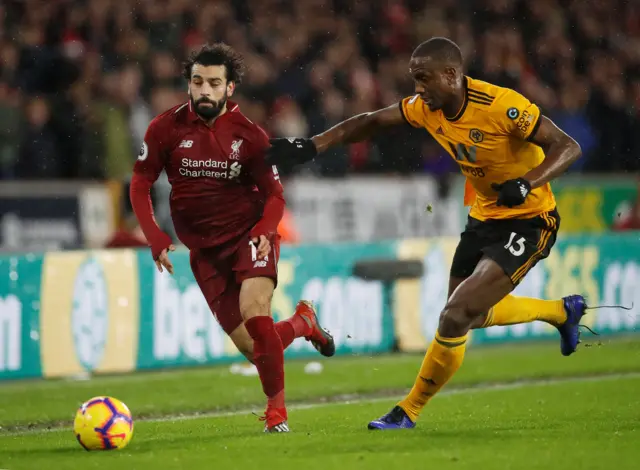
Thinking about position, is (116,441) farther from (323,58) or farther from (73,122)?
(323,58)

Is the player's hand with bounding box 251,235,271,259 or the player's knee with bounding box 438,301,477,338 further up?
the player's hand with bounding box 251,235,271,259

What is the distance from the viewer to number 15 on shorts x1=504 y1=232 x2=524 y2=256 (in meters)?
7.97

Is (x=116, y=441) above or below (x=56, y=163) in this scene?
below

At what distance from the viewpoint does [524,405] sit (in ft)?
31.2

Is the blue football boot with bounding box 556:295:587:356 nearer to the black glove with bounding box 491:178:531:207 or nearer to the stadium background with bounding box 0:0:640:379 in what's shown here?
the black glove with bounding box 491:178:531:207

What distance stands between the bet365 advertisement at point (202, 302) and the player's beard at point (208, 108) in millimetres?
4229

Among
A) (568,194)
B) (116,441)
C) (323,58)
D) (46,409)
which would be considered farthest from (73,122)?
(116,441)

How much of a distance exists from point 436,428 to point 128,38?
9217 mm

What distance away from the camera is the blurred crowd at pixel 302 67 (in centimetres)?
1510

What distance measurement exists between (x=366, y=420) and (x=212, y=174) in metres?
2.03

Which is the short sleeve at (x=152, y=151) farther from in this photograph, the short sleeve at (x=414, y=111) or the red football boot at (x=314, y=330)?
the red football boot at (x=314, y=330)

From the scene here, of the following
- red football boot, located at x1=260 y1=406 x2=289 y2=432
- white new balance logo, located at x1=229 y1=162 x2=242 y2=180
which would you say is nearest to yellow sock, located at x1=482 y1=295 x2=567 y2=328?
red football boot, located at x1=260 y1=406 x2=289 y2=432

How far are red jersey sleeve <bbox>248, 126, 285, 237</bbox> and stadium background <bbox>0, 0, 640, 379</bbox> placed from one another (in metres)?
3.22

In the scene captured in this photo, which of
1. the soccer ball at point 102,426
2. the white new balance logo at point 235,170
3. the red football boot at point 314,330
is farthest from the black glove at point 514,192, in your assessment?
the soccer ball at point 102,426
